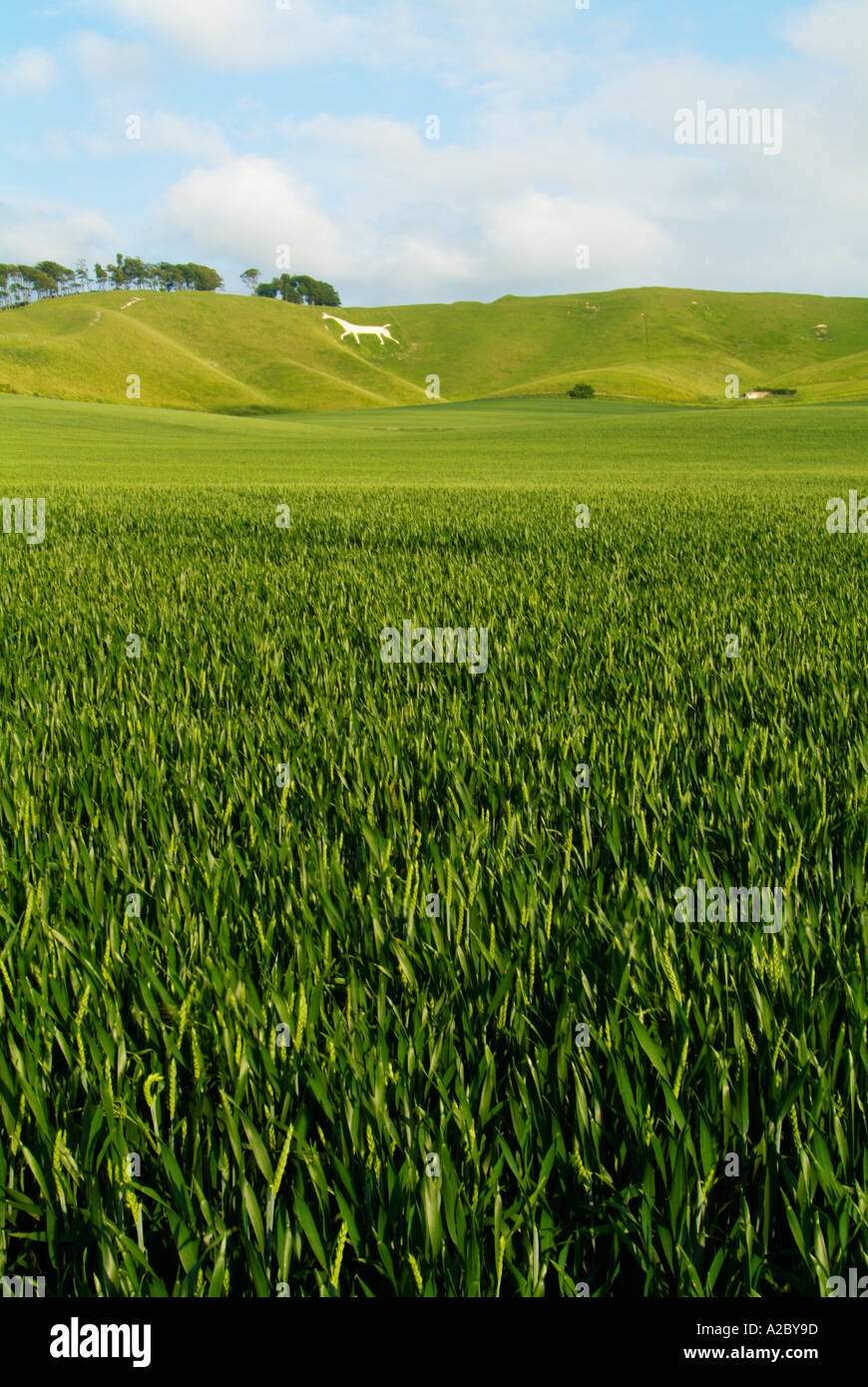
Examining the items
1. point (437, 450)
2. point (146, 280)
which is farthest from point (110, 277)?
point (437, 450)

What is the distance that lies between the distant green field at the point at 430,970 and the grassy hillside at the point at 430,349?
283 ft

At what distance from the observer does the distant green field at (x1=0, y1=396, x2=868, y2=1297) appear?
50.6 inches

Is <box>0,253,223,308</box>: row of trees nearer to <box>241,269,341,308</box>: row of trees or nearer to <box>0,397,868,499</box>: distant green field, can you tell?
<box>241,269,341,308</box>: row of trees

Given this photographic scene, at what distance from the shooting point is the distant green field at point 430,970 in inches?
50.6

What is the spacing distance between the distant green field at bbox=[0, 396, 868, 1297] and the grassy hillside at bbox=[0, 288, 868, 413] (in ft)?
283

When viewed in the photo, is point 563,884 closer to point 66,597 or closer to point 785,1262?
point 785,1262

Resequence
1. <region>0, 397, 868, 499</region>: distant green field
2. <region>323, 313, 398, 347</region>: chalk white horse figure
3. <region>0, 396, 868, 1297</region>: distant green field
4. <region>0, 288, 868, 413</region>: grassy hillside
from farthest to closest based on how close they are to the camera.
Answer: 1. <region>323, 313, 398, 347</region>: chalk white horse figure
2. <region>0, 288, 868, 413</region>: grassy hillside
3. <region>0, 397, 868, 499</region>: distant green field
4. <region>0, 396, 868, 1297</region>: distant green field

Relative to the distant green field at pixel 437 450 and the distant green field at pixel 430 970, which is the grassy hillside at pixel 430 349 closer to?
the distant green field at pixel 437 450

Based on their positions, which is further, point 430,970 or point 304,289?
point 304,289

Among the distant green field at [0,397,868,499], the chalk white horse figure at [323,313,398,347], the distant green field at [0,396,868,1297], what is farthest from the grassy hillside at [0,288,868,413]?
the distant green field at [0,396,868,1297]

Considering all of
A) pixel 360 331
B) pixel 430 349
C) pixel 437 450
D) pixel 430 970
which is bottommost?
pixel 430 970

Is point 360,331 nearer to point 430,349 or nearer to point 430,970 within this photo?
point 430,349

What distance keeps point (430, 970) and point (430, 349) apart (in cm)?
15625

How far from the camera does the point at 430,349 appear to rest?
146 meters
